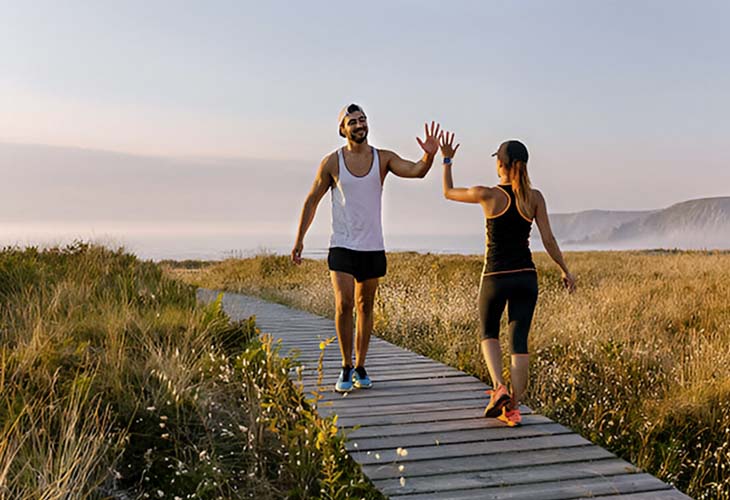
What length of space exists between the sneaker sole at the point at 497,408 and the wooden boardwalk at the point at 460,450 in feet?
0.24

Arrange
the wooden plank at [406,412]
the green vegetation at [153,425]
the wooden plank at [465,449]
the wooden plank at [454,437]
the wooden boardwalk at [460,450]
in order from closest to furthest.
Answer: the wooden boardwalk at [460,450] < the green vegetation at [153,425] < the wooden plank at [465,449] < the wooden plank at [454,437] < the wooden plank at [406,412]

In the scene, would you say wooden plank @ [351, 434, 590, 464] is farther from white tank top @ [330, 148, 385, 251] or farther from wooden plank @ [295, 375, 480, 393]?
white tank top @ [330, 148, 385, 251]

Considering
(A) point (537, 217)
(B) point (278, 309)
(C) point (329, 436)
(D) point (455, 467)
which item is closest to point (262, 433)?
(C) point (329, 436)

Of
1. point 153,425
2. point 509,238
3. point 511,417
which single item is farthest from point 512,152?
point 153,425

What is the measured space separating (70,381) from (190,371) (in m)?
0.96

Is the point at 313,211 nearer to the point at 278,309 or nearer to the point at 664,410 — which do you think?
the point at 664,410

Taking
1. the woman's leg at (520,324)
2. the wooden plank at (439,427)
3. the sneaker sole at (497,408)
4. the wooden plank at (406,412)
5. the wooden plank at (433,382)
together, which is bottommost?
the wooden plank at (439,427)

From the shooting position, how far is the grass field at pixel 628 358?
18.3 ft

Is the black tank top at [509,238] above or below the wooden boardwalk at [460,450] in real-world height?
above

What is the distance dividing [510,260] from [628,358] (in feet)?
10.7

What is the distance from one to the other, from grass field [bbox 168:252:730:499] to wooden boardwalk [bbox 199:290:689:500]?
655mm

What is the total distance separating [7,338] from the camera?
7.13 m

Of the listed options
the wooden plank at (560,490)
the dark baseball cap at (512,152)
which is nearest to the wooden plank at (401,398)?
the wooden plank at (560,490)

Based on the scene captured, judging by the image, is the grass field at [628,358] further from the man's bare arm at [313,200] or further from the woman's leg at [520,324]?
the man's bare arm at [313,200]
